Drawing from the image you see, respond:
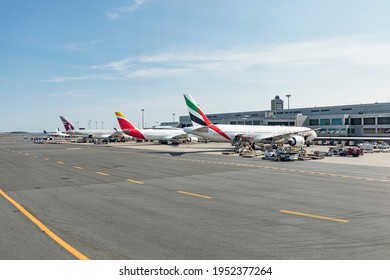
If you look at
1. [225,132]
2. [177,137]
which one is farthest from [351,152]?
[177,137]

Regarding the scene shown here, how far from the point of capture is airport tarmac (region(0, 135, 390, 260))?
1065 cm

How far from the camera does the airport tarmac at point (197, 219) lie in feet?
34.9

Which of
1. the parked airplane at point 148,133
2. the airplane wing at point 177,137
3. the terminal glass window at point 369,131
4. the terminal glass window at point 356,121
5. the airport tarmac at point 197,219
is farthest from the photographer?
the terminal glass window at point 356,121

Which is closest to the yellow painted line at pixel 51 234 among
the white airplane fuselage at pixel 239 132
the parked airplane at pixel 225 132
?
the white airplane fuselage at pixel 239 132

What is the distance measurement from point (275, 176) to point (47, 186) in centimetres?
1829

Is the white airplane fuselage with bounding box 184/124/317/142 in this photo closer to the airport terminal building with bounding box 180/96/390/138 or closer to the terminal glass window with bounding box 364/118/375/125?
the airport terminal building with bounding box 180/96/390/138

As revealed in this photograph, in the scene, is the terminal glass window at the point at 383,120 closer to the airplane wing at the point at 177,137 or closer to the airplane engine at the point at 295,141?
the airplane engine at the point at 295,141

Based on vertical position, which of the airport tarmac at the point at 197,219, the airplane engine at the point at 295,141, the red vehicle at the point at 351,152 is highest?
the airplane engine at the point at 295,141

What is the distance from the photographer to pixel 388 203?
17859mm

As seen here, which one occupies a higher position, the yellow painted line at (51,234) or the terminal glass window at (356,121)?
the terminal glass window at (356,121)

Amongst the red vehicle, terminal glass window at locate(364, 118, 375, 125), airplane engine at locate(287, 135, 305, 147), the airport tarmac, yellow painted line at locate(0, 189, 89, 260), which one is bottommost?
the airport tarmac

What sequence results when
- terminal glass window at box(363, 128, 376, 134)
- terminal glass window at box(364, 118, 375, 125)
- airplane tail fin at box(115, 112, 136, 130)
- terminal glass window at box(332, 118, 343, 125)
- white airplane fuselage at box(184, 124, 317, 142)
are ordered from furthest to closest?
1. terminal glass window at box(332, 118, 343, 125)
2. terminal glass window at box(364, 118, 375, 125)
3. terminal glass window at box(363, 128, 376, 134)
4. airplane tail fin at box(115, 112, 136, 130)
5. white airplane fuselage at box(184, 124, 317, 142)

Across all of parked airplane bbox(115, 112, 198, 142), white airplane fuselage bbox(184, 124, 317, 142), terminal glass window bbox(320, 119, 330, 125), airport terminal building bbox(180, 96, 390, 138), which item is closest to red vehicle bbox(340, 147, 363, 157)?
white airplane fuselage bbox(184, 124, 317, 142)

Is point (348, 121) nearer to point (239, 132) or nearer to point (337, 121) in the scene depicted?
point (337, 121)
